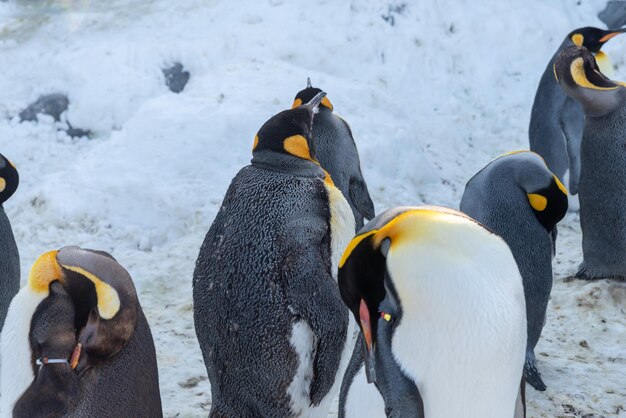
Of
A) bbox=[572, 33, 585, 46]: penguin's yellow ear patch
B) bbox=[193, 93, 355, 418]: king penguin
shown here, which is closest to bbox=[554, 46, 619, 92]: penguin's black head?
bbox=[572, 33, 585, 46]: penguin's yellow ear patch

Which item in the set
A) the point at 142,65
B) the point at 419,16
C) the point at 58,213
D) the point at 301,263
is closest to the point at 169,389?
the point at 301,263

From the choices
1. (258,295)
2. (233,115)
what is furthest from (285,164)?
(233,115)

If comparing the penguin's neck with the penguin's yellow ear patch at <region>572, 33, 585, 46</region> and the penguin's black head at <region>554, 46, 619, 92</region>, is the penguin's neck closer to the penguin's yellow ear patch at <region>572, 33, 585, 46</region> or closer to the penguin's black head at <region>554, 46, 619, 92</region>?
the penguin's black head at <region>554, 46, 619, 92</region>

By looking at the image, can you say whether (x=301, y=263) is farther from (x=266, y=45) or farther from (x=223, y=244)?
(x=266, y=45)

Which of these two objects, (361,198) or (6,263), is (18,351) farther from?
(361,198)

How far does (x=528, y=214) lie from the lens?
3213 mm

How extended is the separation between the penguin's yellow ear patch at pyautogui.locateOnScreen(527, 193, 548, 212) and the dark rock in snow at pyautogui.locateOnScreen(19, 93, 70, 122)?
3.54m

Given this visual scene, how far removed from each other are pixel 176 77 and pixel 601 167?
3.06 metres

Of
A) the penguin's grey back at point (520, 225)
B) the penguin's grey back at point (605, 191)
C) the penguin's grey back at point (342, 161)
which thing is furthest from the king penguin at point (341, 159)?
the penguin's grey back at point (605, 191)

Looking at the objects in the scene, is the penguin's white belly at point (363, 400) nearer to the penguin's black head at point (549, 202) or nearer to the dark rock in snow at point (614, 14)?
the penguin's black head at point (549, 202)

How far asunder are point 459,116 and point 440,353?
4.25m

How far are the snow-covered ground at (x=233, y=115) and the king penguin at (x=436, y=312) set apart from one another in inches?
42.0

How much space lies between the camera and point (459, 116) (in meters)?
6.11

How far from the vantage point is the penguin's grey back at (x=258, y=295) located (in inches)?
101
